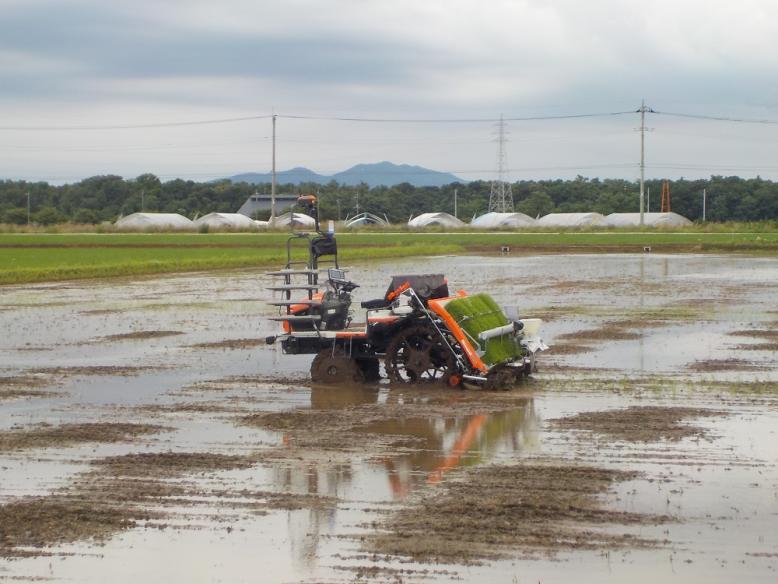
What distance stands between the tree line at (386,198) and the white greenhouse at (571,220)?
1559cm

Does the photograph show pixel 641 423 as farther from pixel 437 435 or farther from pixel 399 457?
pixel 399 457

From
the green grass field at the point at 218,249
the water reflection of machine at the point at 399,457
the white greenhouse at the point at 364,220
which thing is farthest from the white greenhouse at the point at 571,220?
the water reflection of machine at the point at 399,457

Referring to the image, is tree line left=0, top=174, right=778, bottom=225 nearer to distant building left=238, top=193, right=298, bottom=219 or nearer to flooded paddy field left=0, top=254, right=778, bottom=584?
distant building left=238, top=193, right=298, bottom=219

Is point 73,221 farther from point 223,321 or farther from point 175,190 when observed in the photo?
point 223,321

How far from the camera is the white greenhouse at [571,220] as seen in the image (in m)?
102

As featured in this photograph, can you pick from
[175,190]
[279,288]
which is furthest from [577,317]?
[175,190]

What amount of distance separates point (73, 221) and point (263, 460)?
97.5 m

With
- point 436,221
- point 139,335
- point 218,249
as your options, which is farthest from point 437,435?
point 436,221

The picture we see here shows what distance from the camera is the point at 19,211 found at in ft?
333

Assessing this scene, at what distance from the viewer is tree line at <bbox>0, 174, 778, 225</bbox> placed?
121 m

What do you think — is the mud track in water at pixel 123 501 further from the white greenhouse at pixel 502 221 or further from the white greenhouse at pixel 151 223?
the white greenhouse at pixel 502 221

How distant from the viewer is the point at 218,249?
57.7 metres

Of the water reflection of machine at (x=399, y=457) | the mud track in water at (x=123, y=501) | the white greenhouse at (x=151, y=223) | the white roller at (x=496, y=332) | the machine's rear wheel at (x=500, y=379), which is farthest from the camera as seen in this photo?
the white greenhouse at (x=151, y=223)

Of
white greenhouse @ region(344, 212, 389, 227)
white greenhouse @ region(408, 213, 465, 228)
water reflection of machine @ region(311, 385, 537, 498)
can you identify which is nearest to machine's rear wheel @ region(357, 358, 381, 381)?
water reflection of machine @ region(311, 385, 537, 498)
